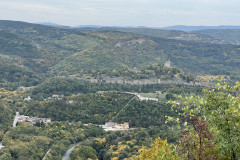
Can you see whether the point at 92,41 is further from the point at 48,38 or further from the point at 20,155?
the point at 20,155

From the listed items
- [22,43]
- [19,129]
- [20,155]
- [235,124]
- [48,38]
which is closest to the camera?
[235,124]

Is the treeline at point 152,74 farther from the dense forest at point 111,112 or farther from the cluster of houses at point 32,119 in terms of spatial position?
the cluster of houses at point 32,119

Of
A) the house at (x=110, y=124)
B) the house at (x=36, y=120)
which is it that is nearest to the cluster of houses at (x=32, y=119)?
the house at (x=36, y=120)

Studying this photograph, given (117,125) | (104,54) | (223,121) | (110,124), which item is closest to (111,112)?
(110,124)

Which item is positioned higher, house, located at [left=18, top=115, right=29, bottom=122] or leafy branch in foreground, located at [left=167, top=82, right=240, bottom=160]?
leafy branch in foreground, located at [left=167, top=82, right=240, bottom=160]

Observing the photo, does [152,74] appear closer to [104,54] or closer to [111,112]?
[111,112]

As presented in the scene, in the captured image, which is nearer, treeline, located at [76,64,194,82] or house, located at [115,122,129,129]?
house, located at [115,122,129,129]

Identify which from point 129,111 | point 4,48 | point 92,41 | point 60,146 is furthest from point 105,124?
point 92,41

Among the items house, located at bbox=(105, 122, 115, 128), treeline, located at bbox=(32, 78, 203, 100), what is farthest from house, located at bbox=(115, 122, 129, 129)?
treeline, located at bbox=(32, 78, 203, 100)

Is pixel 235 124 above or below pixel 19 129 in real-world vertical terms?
above

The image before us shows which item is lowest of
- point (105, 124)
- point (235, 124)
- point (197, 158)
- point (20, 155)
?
point (105, 124)

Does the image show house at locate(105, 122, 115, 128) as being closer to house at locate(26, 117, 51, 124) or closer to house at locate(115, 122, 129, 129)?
house at locate(115, 122, 129, 129)
